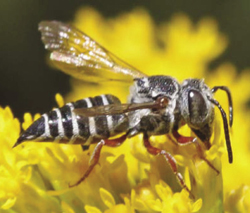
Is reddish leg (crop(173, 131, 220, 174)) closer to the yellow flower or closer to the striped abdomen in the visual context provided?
the yellow flower

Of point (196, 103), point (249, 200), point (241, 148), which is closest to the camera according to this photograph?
point (196, 103)

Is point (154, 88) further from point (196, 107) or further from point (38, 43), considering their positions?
point (38, 43)

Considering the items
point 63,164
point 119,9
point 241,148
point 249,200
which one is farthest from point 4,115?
point 119,9

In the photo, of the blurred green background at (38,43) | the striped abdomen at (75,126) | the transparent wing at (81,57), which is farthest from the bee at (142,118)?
the blurred green background at (38,43)

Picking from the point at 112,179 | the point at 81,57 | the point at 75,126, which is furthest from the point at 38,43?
the point at 75,126

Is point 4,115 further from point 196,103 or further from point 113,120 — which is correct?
point 196,103

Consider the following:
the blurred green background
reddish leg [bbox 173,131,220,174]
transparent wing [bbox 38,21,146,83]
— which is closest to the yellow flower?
reddish leg [bbox 173,131,220,174]

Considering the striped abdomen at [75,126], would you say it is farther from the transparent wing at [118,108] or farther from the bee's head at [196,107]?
the bee's head at [196,107]
